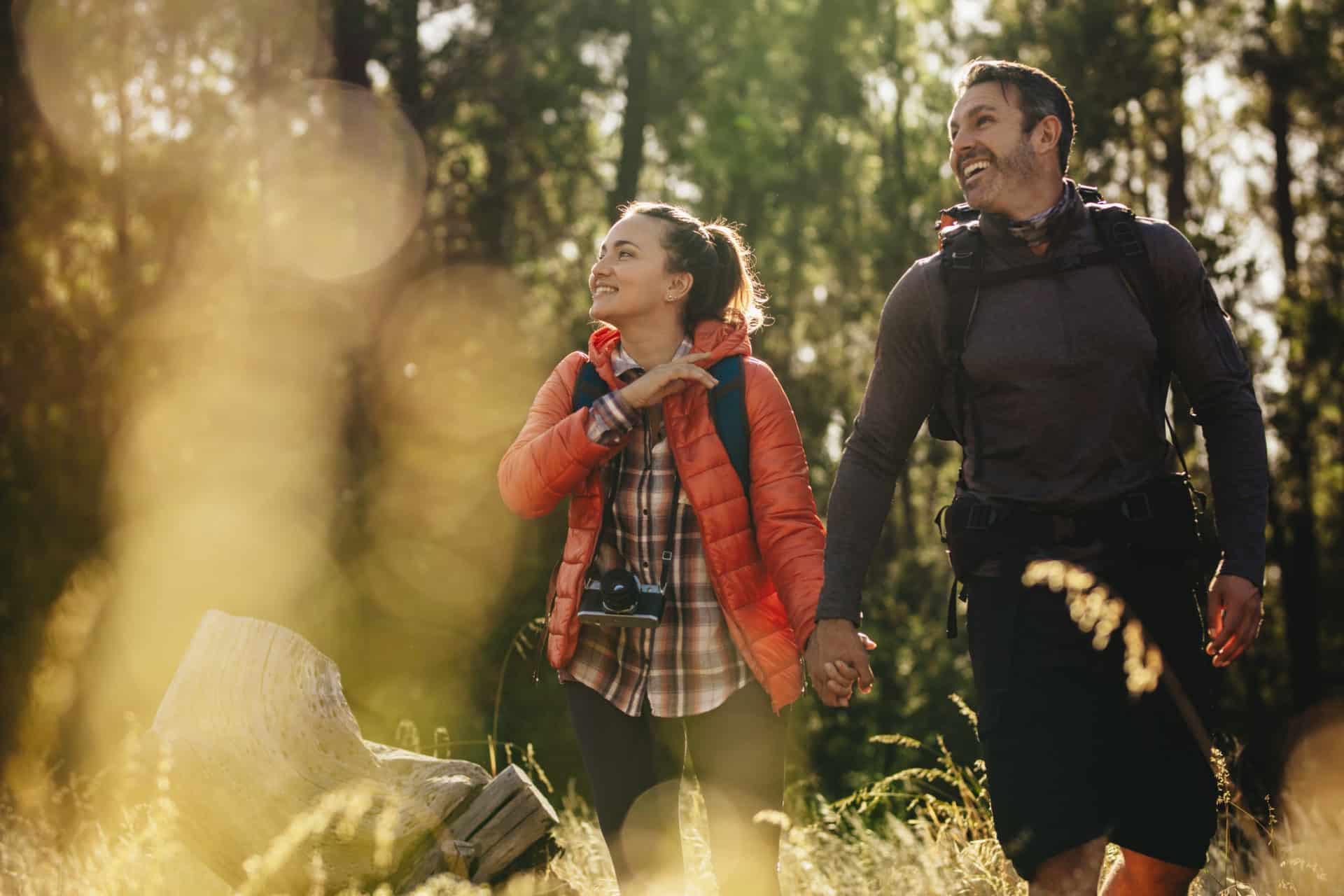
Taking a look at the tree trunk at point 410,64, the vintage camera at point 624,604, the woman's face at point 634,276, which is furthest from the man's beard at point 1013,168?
the tree trunk at point 410,64

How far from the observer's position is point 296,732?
3.82 metres

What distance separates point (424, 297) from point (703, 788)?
1236 cm

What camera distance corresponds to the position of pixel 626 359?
338cm

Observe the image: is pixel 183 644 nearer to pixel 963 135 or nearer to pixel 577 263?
pixel 963 135

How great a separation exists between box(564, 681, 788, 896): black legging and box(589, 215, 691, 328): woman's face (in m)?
1.00

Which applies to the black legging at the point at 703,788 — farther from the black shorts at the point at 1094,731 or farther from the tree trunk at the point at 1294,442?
the tree trunk at the point at 1294,442

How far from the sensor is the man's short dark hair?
2992mm

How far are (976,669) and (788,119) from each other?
22600 mm

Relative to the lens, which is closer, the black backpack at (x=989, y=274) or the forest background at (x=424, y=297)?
the black backpack at (x=989, y=274)

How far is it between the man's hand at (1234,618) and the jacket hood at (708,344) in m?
1.29

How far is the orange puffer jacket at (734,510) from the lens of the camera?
10.2 feet

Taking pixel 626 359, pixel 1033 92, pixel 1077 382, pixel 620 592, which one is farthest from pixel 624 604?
pixel 1033 92

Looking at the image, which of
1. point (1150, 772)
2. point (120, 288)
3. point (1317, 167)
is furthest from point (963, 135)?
point (1317, 167)

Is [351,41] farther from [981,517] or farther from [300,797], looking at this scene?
[981,517]
